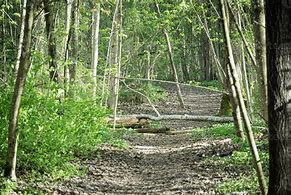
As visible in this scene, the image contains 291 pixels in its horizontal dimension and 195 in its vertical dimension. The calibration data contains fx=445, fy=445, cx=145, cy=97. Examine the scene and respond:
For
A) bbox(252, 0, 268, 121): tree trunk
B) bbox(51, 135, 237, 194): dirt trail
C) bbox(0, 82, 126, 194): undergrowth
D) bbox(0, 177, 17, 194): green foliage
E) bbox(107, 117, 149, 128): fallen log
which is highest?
bbox(252, 0, 268, 121): tree trunk

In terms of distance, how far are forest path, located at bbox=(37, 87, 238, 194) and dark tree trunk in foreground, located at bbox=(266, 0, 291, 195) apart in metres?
2.53

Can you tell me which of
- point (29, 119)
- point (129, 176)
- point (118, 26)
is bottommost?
point (129, 176)

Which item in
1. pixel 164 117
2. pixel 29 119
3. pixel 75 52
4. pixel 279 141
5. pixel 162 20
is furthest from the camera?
pixel 162 20

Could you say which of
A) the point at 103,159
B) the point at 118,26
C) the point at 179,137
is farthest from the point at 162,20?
the point at 103,159

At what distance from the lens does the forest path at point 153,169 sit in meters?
7.69

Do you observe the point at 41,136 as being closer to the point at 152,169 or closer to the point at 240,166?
the point at 152,169

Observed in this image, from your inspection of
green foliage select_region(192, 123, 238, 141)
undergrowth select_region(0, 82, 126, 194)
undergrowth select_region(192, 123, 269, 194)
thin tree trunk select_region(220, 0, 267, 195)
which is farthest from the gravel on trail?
thin tree trunk select_region(220, 0, 267, 195)

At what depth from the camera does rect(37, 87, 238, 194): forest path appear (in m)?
7.69

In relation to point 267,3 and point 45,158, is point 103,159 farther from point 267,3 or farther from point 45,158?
point 267,3

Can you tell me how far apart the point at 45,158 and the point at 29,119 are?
76 centimetres

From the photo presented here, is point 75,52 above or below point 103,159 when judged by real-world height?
above

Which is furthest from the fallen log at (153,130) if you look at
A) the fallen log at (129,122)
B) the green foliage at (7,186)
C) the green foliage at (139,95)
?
the green foliage at (139,95)

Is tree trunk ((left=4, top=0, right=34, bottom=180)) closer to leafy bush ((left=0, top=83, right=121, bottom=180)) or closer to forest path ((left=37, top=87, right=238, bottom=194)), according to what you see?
leafy bush ((left=0, top=83, right=121, bottom=180))

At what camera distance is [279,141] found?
4.59 metres
